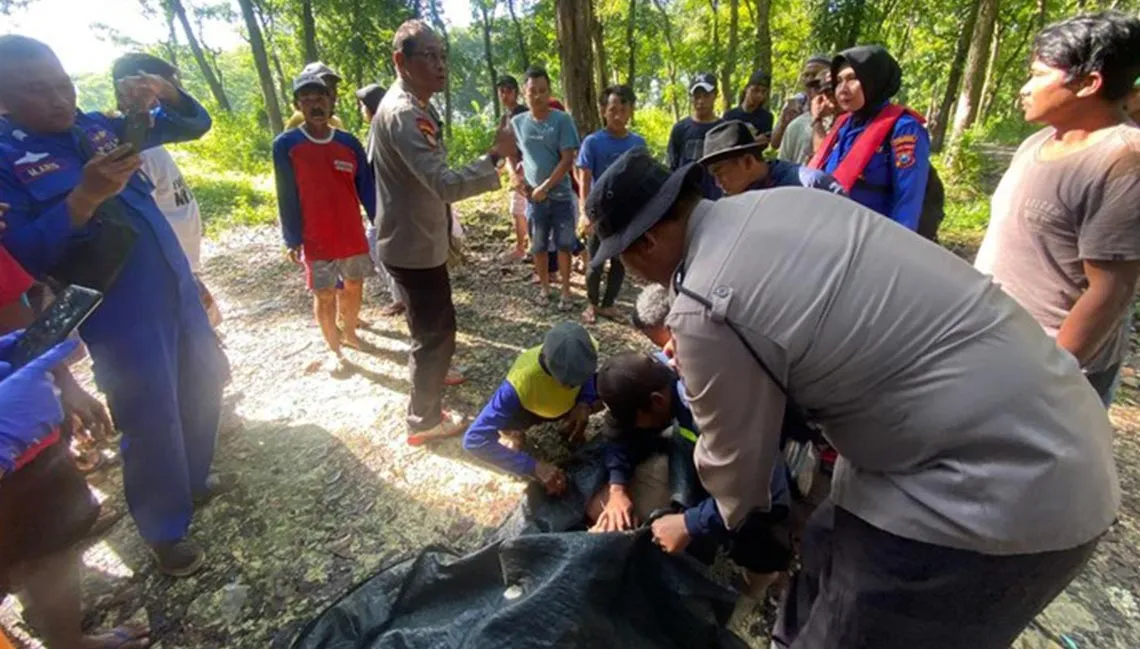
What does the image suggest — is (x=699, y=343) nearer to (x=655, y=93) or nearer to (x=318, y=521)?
(x=318, y=521)

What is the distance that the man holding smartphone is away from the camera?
71.5 inches

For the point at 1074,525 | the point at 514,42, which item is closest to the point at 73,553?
the point at 1074,525

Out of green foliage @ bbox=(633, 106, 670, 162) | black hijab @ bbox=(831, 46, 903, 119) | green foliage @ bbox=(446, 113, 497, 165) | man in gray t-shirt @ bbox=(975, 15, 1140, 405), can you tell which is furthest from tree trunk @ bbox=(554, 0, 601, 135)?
green foliage @ bbox=(633, 106, 670, 162)

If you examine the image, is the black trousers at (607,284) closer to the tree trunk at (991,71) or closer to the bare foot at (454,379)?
the bare foot at (454,379)

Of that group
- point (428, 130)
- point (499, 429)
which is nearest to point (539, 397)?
point (499, 429)

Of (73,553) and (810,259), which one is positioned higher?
(810,259)

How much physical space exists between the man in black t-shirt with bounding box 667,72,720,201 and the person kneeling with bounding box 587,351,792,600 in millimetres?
2390

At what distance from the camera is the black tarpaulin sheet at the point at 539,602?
153 centimetres

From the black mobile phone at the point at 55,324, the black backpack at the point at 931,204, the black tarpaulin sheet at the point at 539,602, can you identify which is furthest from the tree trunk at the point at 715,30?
the black mobile phone at the point at 55,324

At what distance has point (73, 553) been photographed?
199cm

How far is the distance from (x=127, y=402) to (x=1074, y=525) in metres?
2.85

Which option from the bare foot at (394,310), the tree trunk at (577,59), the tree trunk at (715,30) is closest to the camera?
the bare foot at (394,310)

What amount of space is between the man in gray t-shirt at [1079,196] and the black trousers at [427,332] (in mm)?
2386

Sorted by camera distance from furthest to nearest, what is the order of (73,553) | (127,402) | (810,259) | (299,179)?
(299,179) → (127,402) → (73,553) → (810,259)
